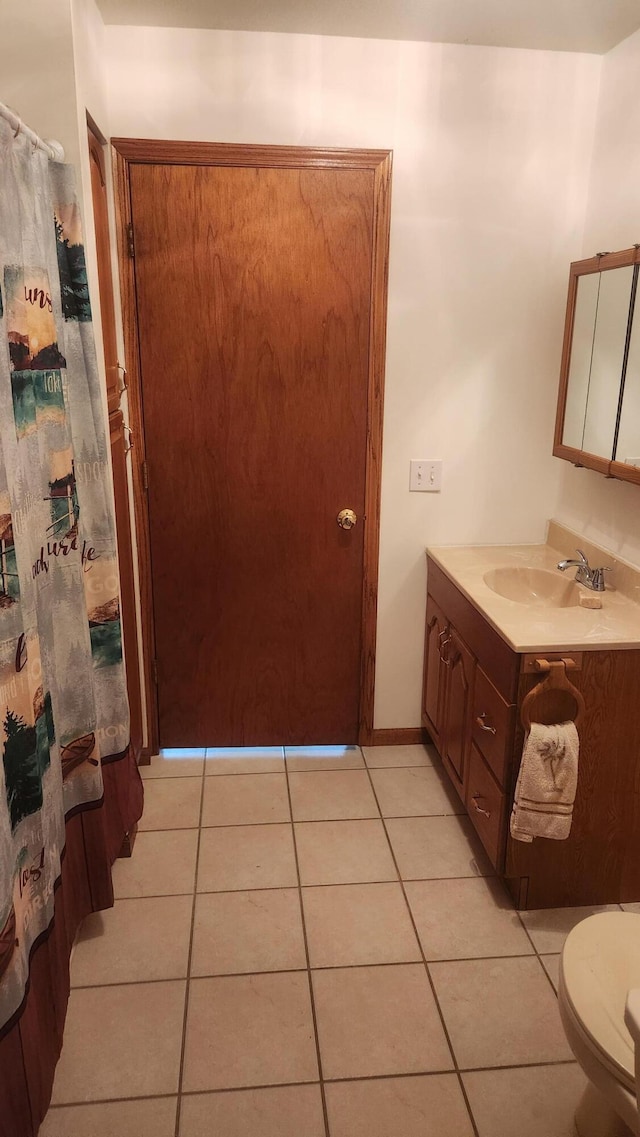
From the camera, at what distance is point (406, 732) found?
3.09 meters

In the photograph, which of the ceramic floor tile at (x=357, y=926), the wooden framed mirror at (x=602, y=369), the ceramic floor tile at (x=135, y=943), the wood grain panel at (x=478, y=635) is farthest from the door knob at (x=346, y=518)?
the ceramic floor tile at (x=135, y=943)

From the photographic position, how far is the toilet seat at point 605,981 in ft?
4.40

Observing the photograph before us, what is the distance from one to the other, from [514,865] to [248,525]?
1.40 meters

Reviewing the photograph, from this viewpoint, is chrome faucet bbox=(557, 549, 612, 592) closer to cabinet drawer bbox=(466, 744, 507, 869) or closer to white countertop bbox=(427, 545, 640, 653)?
white countertop bbox=(427, 545, 640, 653)

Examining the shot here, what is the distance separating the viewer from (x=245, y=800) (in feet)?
8.94

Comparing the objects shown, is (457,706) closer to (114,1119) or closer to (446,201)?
(114,1119)

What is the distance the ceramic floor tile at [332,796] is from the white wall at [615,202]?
119 cm

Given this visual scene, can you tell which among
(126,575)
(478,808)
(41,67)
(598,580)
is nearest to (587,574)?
(598,580)

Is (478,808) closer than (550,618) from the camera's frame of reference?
No

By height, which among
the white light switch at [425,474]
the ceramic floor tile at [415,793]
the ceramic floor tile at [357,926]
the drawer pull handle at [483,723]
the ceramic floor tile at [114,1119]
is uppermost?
the white light switch at [425,474]

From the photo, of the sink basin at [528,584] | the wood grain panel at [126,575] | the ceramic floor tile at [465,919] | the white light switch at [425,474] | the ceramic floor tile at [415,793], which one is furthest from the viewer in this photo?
the white light switch at [425,474]

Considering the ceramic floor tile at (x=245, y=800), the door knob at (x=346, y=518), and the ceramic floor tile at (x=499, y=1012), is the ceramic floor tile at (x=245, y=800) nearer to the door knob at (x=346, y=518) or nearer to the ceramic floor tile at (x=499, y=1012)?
the ceramic floor tile at (x=499, y=1012)

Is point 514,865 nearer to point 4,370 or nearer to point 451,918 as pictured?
point 451,918

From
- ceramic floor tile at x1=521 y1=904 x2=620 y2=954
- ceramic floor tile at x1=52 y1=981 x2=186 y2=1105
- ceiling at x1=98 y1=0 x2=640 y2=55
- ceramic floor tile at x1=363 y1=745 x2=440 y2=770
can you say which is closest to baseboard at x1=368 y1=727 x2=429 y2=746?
ceramic floor tile at x1=363 y1=745 x2=440 y2=770
